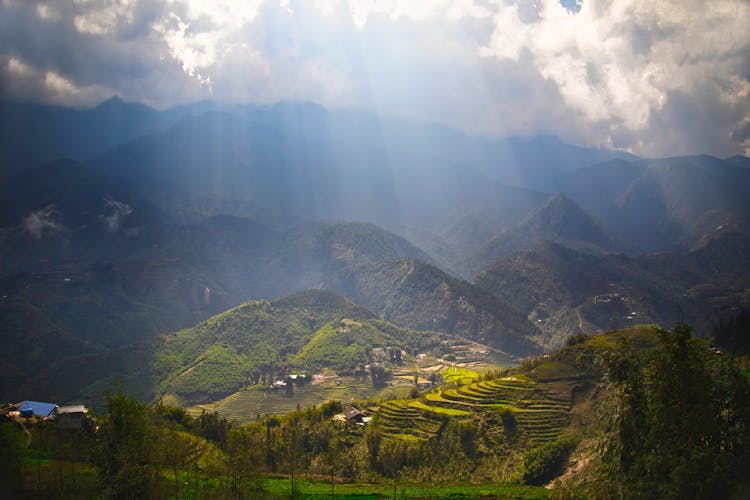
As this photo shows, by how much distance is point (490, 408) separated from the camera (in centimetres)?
7450

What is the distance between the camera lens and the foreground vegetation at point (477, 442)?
25797mm

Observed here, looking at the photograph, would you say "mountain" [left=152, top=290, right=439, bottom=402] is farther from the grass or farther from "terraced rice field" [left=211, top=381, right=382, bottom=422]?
"terraced rice field" [left=211, top=381, right=382, bottom=422]

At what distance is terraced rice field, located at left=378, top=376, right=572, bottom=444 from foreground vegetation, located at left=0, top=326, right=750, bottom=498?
259 mm

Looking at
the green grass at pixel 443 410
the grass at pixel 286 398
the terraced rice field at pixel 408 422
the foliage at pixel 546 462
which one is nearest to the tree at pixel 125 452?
the foliage at pixel 546 462

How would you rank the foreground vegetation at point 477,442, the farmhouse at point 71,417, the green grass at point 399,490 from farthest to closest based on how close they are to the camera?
the farmhouse at point 71,417 < the green grass at point 399,490 < the foreground vegetation at point 477,442

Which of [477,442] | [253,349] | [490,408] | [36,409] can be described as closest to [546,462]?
[477,442]

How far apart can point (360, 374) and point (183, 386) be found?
51970mm

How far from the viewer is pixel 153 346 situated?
575 feet

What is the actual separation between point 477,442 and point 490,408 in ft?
28.0

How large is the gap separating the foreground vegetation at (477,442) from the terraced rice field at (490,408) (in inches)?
10.2

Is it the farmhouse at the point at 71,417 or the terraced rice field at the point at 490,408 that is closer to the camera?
the farmhouse at the point at 71,417

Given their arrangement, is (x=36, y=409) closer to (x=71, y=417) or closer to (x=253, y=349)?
(x=71, y=417)

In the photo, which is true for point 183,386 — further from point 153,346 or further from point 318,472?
point 318,472

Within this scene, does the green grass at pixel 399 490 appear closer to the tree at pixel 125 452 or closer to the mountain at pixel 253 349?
the tree at pixel 125 452
